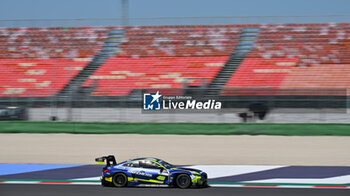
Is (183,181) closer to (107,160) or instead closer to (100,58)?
(107,160)

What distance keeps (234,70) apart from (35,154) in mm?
13770

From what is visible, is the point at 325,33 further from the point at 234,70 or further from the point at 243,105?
the point at 243,105

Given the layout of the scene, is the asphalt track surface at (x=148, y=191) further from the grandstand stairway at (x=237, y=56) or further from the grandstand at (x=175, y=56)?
the grandstand stairway at (x=237, y=56)

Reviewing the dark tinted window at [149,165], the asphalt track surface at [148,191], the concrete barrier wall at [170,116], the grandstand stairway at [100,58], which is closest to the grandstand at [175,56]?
the grandstand stairway at [100,58]

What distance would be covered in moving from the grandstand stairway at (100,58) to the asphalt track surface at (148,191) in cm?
1563

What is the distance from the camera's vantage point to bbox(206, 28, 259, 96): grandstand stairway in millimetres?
23234

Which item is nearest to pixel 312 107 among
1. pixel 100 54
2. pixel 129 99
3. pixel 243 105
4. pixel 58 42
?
pixel 243 105

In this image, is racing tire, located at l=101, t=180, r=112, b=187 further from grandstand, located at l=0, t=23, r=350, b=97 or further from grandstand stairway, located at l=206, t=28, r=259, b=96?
grandstand stairway, located at l=206, t=28, r=259, b=96

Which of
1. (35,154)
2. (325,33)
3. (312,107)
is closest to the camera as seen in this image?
(35,154)

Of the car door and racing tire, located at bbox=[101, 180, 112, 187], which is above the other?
the car door

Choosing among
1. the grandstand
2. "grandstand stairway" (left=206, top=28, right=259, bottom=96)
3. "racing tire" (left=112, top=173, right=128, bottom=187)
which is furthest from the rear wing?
"grandstand stairway" (left=206, top=28, right=259, bottom=96)

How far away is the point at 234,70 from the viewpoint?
23938 mm

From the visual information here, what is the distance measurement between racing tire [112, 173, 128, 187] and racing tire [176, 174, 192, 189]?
86 centimetres

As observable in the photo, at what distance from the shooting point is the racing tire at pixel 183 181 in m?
7.68
